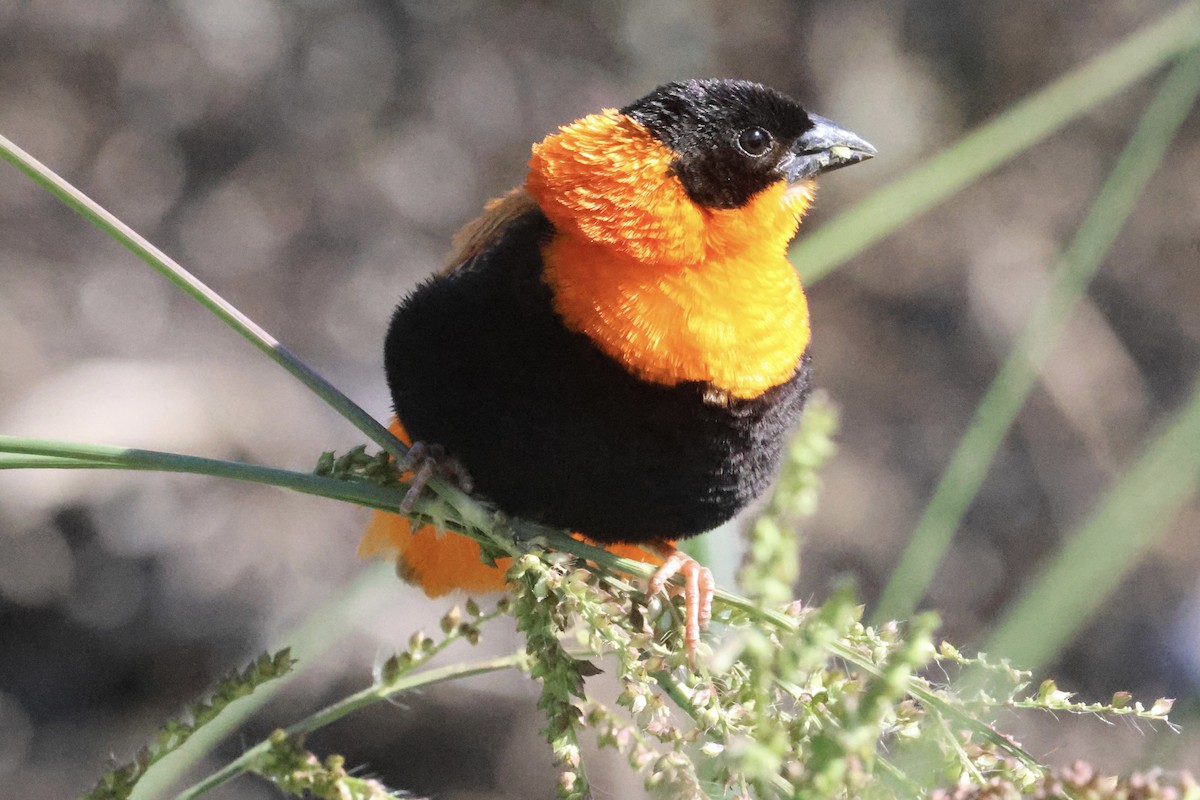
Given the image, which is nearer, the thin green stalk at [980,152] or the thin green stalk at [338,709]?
the thin green stalk at [338,709]

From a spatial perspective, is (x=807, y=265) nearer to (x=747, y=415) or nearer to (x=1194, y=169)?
(x=747, y=415)

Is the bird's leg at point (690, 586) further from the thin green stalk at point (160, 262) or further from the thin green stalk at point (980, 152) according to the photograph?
the thin green stalk at point (980, 152)

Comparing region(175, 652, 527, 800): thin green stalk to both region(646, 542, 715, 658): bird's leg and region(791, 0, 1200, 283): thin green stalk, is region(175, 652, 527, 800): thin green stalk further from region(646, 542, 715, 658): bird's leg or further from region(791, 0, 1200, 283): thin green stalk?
region(791, 0, 1200, 283): thin green stalk

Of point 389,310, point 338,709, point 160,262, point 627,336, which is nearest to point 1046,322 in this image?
point 627,336

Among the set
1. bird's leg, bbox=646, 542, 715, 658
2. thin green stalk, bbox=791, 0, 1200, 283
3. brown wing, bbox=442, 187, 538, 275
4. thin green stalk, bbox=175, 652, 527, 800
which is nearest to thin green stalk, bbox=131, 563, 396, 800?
thin green stalk, bbox=175, 652, 527, 800

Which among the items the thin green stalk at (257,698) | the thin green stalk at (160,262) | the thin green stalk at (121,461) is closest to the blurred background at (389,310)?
the thin green stalk at (257,698)

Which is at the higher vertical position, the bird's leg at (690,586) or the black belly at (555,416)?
the black belly at (555,416)

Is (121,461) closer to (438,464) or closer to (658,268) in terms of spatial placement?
(438,464)
